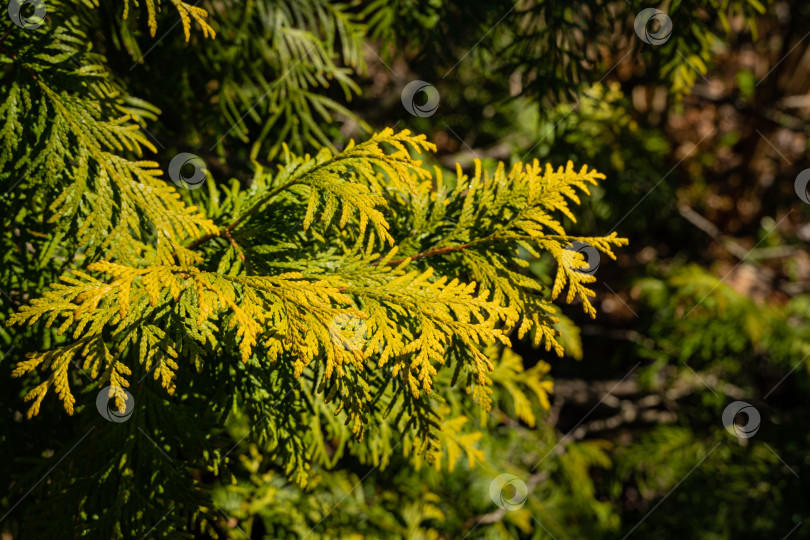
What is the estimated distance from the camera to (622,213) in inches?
152

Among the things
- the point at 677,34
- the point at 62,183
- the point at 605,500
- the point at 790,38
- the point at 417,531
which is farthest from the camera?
the point at 790,38

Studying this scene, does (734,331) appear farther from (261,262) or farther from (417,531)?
(261,262)

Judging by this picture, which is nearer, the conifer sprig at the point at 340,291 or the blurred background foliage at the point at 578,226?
the conifer sprig at the point at 340,291

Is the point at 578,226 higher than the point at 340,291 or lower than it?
higher

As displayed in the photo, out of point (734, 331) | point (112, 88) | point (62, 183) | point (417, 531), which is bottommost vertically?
A: point (417, 531)

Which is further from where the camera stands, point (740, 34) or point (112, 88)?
point (740, 34)

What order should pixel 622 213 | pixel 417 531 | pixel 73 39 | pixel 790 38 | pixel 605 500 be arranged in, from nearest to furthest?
pixel 73 39 < pixel 417 531 < pixel 622 213 < pixel 605 500 < pixel 790 38

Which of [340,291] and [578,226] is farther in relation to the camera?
[578,226]

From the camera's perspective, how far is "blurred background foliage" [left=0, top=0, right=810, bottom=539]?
8.00 feet

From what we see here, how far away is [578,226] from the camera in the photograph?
11.1 feet

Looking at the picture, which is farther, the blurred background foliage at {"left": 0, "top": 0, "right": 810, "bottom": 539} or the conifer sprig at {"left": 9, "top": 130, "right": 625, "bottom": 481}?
the blurred background foliage at {"left": 0, "top": 0, "right": 810, "bottom": 539}

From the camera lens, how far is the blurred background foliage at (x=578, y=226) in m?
2.44

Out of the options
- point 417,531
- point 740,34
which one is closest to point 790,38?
point 740,34

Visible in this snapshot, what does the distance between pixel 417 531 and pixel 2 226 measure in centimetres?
221
